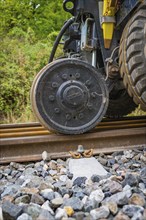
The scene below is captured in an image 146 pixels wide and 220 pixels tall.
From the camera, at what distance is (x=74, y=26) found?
385 centimetres

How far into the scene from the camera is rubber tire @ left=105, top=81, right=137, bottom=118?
4.01 metres

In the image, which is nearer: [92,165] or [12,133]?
[92,165]

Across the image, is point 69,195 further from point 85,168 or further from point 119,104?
point 119,104

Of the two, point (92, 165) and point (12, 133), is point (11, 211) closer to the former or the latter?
point (92, 165)

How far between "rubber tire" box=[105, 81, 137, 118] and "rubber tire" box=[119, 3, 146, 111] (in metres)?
1.23

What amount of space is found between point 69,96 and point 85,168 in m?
0.82

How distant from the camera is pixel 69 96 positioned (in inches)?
112

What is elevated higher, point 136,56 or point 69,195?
point 136,56

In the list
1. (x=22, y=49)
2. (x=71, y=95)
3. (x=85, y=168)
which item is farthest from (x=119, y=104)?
(x=22, y=49)

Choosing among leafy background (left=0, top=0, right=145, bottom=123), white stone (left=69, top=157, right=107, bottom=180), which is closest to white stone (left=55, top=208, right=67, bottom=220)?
white stone (left=69, top=157, right=107, bottom=180)

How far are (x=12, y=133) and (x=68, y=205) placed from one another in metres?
1.55

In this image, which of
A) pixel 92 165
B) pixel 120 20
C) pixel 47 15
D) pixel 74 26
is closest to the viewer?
pixel 92 165

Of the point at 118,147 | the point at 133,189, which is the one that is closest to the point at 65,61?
the point at 118,147

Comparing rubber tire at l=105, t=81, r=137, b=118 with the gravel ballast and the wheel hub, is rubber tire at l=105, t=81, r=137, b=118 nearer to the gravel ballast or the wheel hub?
the wheel hub
